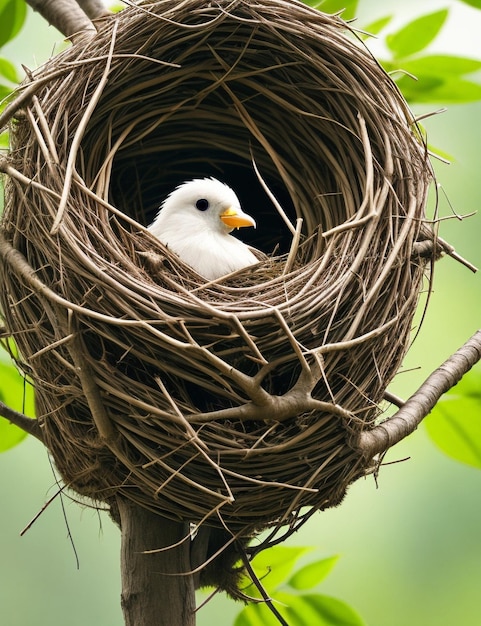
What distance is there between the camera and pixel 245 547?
1376mm

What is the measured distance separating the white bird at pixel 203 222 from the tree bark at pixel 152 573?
45cm

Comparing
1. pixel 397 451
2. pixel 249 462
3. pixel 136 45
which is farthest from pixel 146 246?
pixel 397 451

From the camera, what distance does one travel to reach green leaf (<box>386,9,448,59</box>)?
157 cm

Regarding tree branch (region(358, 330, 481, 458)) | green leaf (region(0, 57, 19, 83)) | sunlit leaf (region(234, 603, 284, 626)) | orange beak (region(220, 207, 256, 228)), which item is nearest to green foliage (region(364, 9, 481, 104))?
orange beak (region(220, 207, 256, 228))

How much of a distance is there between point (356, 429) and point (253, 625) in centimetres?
65

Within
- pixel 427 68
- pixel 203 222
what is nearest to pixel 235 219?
pixel 203 222

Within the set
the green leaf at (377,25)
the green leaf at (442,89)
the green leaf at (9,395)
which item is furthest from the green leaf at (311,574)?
the green leaf at (377,25)

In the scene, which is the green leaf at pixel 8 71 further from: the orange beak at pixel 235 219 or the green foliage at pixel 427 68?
the green foliage at pixel 427 68

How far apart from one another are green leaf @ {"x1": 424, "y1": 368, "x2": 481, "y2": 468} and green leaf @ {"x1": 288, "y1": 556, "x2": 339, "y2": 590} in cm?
30

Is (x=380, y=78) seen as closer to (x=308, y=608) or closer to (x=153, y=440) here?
(x=153, y=440)

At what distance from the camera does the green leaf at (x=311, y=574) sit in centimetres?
167

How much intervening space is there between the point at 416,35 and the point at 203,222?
495 millimetres

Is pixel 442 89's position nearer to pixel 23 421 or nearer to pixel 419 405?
pixel 419 405

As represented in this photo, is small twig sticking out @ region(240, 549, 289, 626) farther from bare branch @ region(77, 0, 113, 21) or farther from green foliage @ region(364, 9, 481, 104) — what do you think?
bare branch @ region(77, 0, 113, 21)
